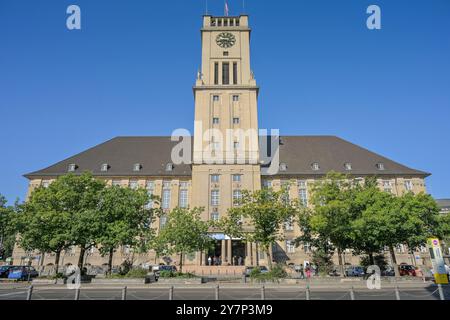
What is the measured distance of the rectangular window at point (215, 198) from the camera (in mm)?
46406

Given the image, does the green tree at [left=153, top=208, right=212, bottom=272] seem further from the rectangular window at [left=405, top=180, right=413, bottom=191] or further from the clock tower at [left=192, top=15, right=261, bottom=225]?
the rectangular window at [left=405, top=180, right=413, bottom=191]

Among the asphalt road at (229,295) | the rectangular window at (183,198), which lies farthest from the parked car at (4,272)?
the rectangular window at (183,198)

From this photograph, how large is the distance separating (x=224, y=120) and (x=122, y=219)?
25541mm

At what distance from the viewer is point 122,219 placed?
30.0 metres

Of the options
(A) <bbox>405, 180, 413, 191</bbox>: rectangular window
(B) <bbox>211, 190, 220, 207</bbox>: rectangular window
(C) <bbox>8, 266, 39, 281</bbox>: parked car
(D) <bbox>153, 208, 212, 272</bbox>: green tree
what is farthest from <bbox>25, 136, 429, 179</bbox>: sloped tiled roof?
(C) <bbox>8, 266, 39, 281</bbox>: parked car

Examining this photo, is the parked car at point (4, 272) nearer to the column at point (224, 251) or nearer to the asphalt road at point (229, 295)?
the asphalt road at point (229, 295)

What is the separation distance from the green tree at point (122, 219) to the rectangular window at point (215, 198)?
50.1 ft

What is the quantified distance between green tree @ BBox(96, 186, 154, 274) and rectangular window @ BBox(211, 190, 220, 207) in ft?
50.1

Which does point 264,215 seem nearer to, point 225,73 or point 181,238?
point 181,238

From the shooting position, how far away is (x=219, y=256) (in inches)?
1713

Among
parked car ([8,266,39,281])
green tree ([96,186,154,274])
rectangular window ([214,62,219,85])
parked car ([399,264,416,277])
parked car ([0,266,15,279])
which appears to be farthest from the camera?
rectangular window ([214,62,219,85])

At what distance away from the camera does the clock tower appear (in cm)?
4709
